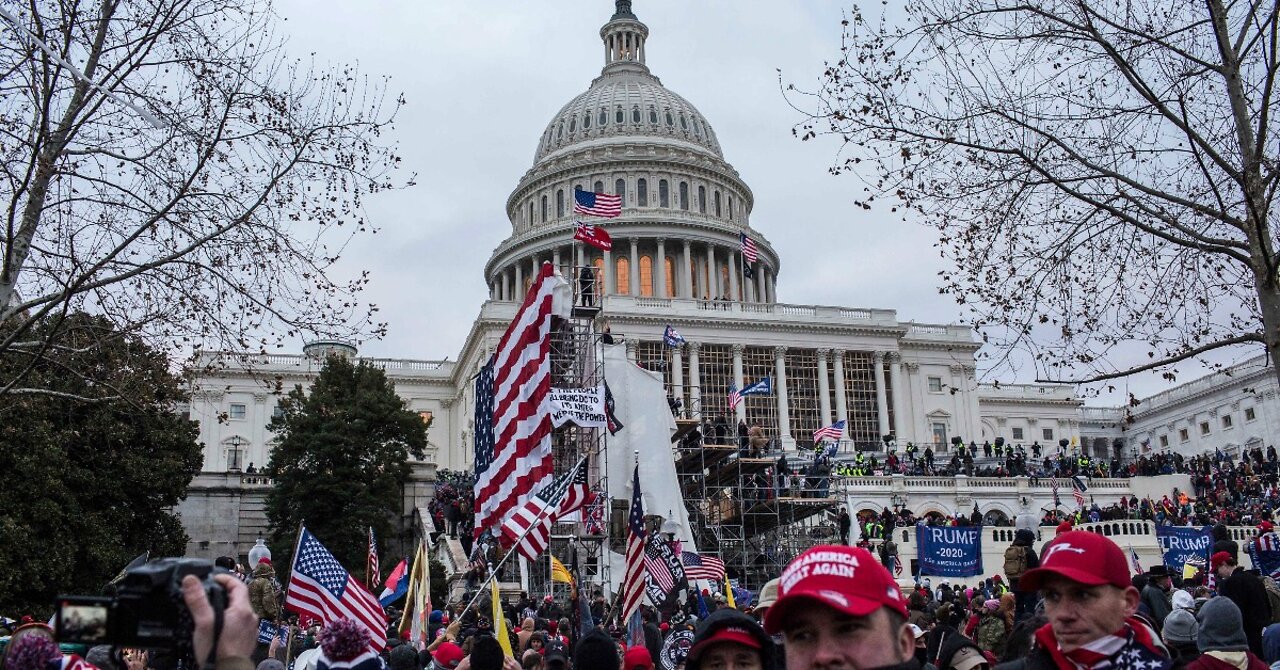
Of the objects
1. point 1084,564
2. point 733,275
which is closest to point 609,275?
point 733,275

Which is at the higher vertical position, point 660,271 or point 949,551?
point 660,271

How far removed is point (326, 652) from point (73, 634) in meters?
1.43

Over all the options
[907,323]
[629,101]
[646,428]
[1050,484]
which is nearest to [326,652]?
[646,428]

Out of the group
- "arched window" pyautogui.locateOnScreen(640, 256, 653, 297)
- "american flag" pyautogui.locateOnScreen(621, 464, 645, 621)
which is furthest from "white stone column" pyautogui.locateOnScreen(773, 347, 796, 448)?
"american flag" pyautogui.locateOnScreen(621, 464, 645, 621)

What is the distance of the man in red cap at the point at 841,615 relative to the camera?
11.6 feet

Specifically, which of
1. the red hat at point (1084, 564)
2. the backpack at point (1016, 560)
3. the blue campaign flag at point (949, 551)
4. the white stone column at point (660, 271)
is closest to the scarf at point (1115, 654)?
the red hat at point (1084, 564)

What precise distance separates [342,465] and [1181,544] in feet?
93.5

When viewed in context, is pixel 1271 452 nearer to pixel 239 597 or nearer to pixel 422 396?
pixel 422 396

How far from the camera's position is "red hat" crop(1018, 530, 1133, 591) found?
4.34m

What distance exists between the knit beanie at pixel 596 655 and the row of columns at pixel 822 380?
210 feet

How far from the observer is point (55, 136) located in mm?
14062

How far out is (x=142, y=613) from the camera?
122 inches

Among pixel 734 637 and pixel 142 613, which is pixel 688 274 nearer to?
pixel 734 637

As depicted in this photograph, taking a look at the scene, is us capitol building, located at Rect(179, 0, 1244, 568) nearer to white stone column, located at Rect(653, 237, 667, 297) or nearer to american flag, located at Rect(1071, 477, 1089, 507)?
white stone column, located at Rect(653, 237, 667, 297)
